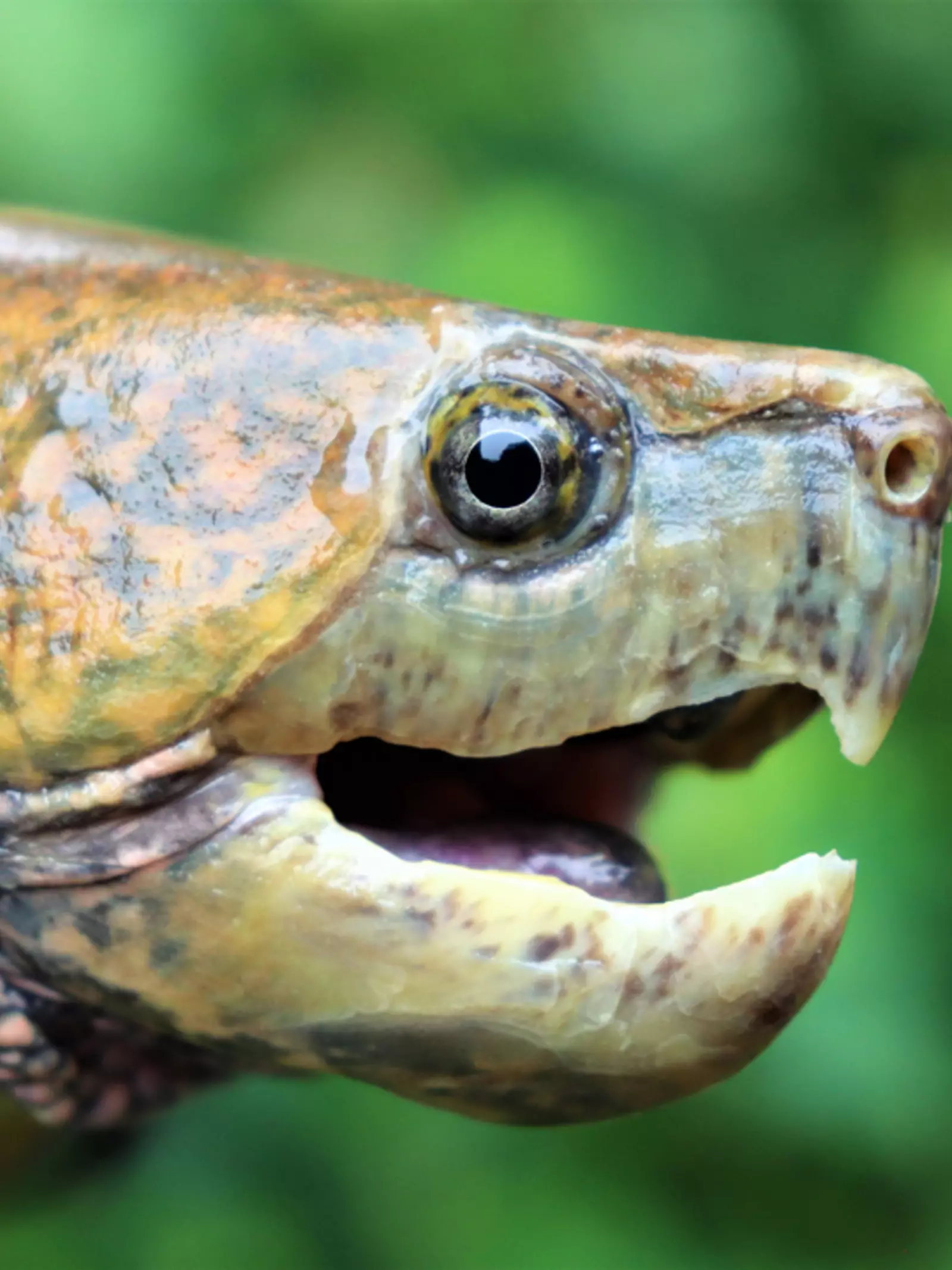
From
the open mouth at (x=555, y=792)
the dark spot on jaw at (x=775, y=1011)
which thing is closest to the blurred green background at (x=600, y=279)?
the open mouth at (x=555, y=792)

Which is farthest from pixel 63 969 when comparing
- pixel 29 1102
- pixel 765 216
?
pixel 765 216

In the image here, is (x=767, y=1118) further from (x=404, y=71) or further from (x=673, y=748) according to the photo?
(x=404, y=71)

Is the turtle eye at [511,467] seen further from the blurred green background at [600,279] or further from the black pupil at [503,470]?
the blurred green background at [600,279]

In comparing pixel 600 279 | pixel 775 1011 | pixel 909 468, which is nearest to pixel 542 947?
pixel 775 1011

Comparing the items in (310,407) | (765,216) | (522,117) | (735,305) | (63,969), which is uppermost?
(522,117)

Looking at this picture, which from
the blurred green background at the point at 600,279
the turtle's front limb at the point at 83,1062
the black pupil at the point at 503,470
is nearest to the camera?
the black pupil at the point at 503,470

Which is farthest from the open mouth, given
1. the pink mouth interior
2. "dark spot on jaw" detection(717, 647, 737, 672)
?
"dark spot on jaw" detection(717, 647, 737, 672)

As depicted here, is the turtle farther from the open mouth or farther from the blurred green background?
the blurred green background
